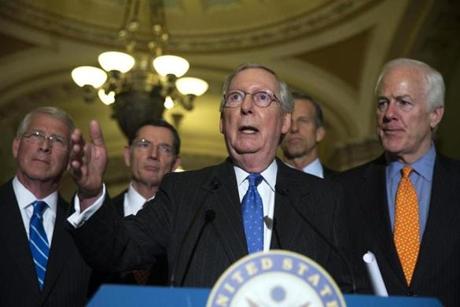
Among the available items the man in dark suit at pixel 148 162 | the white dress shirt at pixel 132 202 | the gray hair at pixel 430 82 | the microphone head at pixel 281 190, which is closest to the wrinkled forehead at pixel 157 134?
the man in dark suit at pixel 148 162

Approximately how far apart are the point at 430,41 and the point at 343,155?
259cm

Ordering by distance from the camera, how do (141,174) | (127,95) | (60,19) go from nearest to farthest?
(141,174), (127,95), (60,19)

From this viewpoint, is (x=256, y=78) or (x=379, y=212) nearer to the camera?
(x=256, y=78)

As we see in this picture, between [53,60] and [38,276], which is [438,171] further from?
[53,60]

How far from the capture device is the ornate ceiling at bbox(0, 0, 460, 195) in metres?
8.92

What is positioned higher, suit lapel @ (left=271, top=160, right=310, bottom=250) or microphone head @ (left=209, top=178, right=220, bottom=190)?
microphone head @ (left=209, top=178, right=220, bottom=190)

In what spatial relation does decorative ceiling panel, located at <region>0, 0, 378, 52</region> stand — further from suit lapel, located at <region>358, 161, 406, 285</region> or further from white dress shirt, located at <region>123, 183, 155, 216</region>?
suit lapel, located at <region>358, 161, 406, 285</region>

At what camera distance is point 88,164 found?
173cm

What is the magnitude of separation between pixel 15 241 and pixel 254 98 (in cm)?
102

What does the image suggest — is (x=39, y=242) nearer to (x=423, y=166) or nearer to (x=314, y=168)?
(x=423, y=166)

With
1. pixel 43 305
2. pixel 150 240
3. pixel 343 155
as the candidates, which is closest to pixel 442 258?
pixel 150 240

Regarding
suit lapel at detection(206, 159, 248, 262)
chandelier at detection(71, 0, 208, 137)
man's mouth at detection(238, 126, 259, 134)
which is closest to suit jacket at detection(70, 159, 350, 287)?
suit lapel at detection(206, 159, 248, 262)

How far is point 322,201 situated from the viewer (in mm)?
2057

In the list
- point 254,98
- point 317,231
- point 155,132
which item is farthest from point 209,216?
point 155,132
